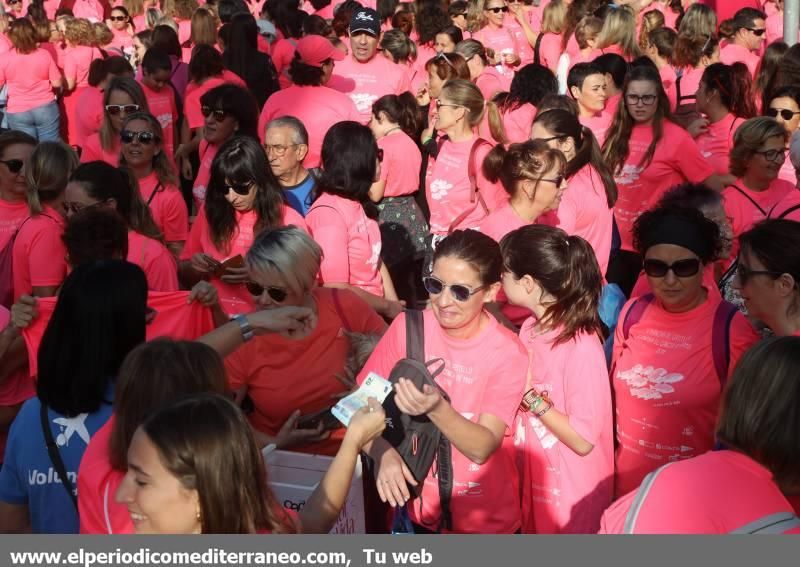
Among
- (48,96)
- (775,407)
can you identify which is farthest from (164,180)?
(48,96)

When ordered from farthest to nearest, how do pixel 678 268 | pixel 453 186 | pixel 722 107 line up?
pixel 722 107, pixel 453 186, pixel 678 268

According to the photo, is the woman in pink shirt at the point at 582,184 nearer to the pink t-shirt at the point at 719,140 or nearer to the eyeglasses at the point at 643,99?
the eyeglasses at the point at 643,99

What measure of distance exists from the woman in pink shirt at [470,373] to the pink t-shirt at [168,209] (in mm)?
2523

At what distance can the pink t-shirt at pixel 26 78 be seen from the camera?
33.3 ft

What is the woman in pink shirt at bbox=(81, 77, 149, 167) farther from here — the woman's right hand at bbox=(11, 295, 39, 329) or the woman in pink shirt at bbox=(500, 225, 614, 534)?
the woman in pink shirt at bbox=(500, 225, 614, 534)

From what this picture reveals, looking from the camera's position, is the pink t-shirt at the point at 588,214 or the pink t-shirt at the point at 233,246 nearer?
the pink t-shirt at the point at 233,246

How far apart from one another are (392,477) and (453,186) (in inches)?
146

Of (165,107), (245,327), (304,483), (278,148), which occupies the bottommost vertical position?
(304,483)

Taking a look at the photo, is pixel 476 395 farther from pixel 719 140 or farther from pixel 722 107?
pixel 722 107

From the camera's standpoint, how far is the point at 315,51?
7.61 metres

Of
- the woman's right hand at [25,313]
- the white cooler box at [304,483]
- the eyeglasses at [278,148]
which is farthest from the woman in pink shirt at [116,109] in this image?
the white cooler box at [304,483]

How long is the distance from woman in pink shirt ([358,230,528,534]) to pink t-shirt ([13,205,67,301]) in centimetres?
197

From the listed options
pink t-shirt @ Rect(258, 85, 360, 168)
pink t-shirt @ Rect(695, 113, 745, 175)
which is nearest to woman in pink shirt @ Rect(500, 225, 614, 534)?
pink t-shirt @ Rect(258, 85, 360, 168)

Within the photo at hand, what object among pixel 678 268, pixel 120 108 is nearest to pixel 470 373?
pixel 678 268
